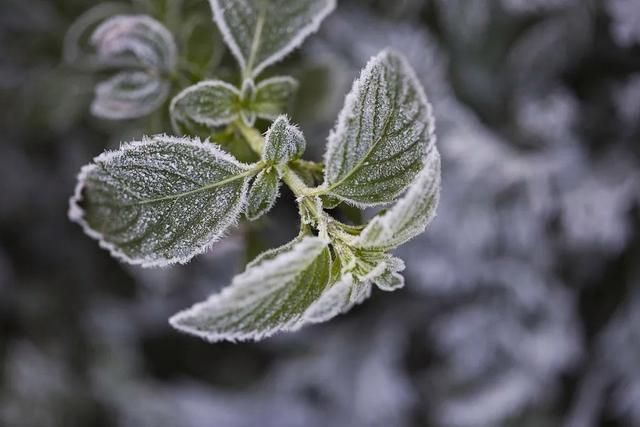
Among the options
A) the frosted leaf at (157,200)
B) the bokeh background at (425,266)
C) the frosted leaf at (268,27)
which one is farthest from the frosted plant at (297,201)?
the bokeh background at (425,266)

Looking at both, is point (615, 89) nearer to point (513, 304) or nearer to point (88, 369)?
point (513, 304)

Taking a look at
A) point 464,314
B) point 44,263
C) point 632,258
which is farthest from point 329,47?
point 44,263

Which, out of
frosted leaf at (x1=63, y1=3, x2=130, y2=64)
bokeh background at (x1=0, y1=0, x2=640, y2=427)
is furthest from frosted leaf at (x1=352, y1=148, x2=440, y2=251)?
frosted leaf at (x1=63, y1=3, x2=130, y2=64)

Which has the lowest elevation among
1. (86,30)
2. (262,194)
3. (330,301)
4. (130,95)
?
(330,301)

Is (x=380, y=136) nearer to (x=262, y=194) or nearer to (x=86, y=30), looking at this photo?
(x=262, y=194)

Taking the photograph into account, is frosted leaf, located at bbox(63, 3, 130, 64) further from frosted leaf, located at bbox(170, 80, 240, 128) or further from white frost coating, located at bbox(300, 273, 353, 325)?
white frost coating, located at bbox(300, 273, 353, 325)

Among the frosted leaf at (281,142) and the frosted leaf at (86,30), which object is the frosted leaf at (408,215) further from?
the frosted leaf at (86,30)

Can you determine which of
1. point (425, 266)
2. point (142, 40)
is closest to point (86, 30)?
point (142, 40)
